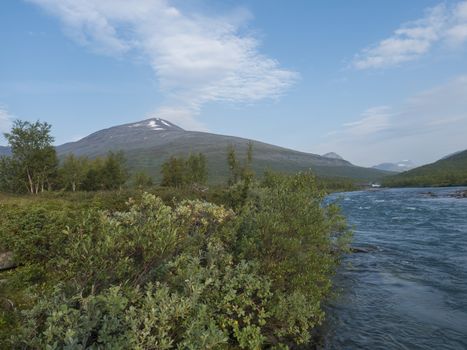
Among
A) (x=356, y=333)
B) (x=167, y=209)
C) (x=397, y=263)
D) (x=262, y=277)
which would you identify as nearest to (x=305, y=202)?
(x=262, y=277)

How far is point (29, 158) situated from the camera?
5391cm

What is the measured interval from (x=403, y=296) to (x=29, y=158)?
54.9 m

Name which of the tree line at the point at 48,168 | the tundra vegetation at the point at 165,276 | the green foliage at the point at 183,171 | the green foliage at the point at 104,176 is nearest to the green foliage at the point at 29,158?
the tree line at the point at 48,168

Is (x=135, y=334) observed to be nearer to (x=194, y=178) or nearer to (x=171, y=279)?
(x=171, y=279)

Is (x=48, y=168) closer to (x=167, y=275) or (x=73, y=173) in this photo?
(x=73, y=173)

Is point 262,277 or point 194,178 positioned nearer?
point 262,277

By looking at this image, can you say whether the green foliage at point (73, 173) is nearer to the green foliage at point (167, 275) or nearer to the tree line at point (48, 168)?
the tree line at point (48, 168)

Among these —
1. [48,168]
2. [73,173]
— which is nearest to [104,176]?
[73,173]

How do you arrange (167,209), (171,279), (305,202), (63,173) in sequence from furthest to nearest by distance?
(63,173)
(305,202)
(167,209)
(171,279)

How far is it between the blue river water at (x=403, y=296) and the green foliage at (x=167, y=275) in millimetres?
3152

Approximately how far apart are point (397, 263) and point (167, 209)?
22417 mm

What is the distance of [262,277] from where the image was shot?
43.9 feet

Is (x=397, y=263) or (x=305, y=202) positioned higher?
(x=305, y=202)

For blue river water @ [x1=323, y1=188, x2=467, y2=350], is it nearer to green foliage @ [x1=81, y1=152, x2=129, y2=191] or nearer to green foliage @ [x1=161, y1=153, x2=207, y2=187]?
green foliage @ [x1=161, y1=153, x2=207, y2=187]
